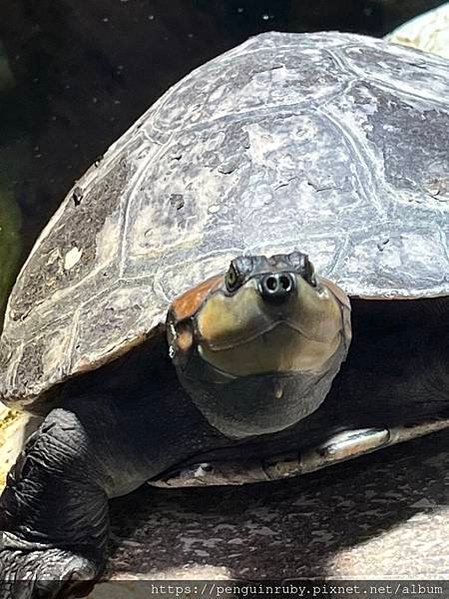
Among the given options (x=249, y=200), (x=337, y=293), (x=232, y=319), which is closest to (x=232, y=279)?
(x=232, y=319)

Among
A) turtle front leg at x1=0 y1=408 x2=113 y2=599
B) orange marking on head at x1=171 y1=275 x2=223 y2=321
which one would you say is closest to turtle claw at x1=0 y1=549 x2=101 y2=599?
turtle front leg at x1=0 y1=408 x2=113 y2=599

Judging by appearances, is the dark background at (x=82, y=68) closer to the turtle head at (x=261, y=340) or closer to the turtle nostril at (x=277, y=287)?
the turtle head at (x=261, y=340)

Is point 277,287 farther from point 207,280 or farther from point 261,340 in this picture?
point 207,280

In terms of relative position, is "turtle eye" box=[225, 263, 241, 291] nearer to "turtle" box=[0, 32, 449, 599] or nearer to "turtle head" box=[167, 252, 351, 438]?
"turtle head" box=[167, 252, 351, 438]

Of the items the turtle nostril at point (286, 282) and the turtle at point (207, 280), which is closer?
the turtle nostril at point (286, 282)

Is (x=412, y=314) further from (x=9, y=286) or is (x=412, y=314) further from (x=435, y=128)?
(x=9, y=286)

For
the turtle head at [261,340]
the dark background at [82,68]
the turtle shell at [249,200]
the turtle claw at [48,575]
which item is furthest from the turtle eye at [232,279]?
the dark background at [82,68]

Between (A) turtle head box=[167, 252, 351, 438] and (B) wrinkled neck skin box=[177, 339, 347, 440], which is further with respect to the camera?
(B) wrinkled neck skin box=[177, 339, 347, 440]
